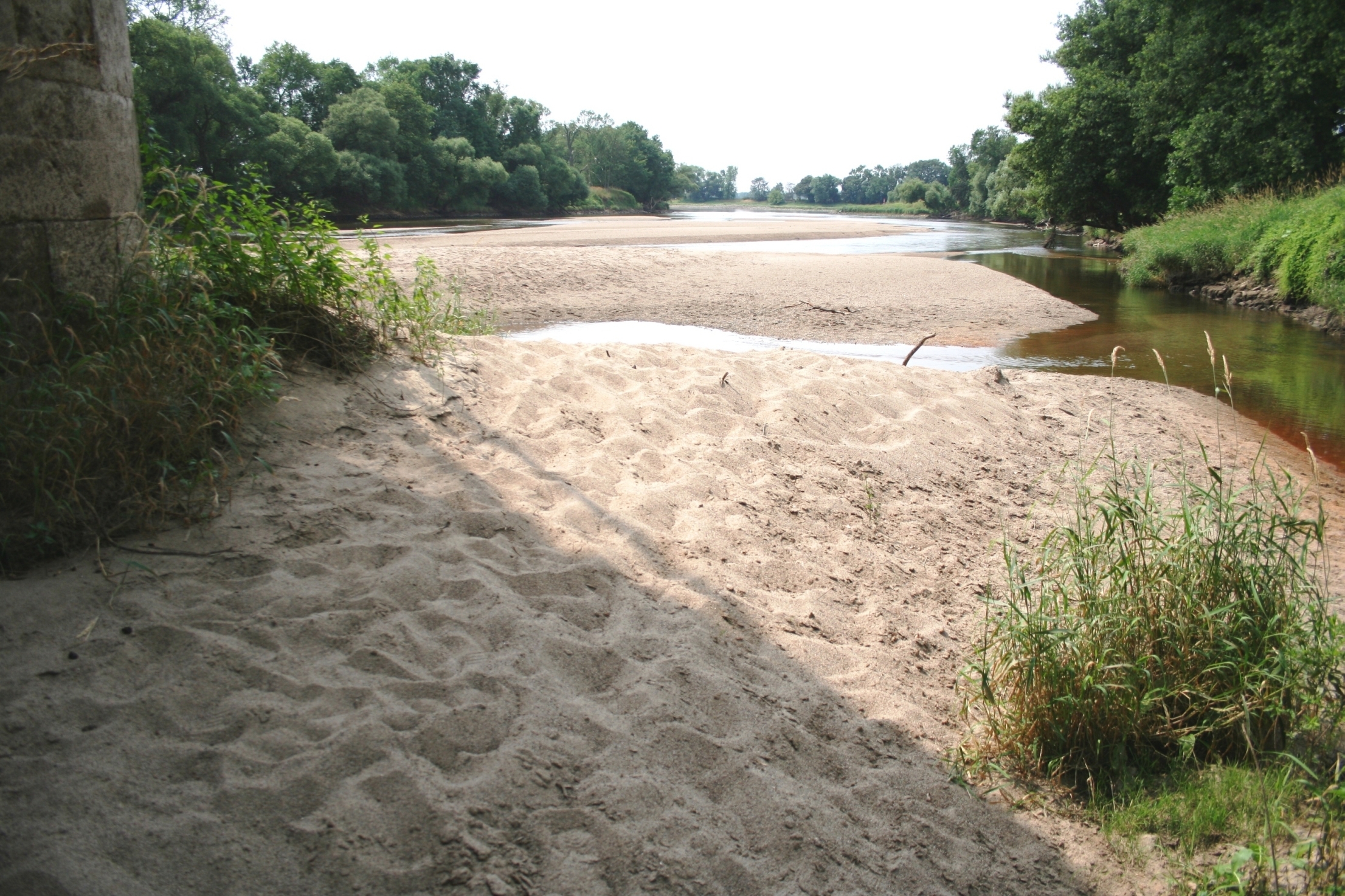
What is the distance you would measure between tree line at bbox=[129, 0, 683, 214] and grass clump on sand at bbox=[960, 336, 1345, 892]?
4.54 m

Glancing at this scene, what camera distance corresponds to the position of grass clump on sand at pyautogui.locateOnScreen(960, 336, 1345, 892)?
253 centimetres

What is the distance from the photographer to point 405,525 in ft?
11.0

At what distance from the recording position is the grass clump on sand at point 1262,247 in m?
14.0

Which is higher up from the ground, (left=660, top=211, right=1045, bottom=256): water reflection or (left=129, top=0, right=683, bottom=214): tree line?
(left=129, top=0, right=683, bottom=214): tree line

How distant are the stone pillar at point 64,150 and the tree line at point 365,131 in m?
0.50

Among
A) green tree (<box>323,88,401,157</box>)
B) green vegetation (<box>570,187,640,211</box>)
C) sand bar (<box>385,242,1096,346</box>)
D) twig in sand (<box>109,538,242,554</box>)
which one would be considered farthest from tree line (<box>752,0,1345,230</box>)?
green vegetation (<box>570,187,640,211</box>)

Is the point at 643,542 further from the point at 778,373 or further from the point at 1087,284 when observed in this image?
the point at 1087,284

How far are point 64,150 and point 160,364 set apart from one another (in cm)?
101

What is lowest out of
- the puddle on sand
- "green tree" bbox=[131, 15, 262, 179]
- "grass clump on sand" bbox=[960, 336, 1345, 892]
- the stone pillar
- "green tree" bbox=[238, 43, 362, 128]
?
"grass clump on sand" bbox=[960, 336, 1345, 892]

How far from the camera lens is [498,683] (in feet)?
8.43

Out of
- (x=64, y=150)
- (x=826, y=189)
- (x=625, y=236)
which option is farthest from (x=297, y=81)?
(x=826, y=189)

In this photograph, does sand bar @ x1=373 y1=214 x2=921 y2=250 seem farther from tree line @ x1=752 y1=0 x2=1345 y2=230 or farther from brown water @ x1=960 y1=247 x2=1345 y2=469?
brown water @ x1=960 y1=247 x2=1345 y2=469

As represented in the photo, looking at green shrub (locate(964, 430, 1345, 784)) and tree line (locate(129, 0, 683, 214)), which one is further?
tree line (locate(129, 0, 683, 214))

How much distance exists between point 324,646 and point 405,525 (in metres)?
0.81
